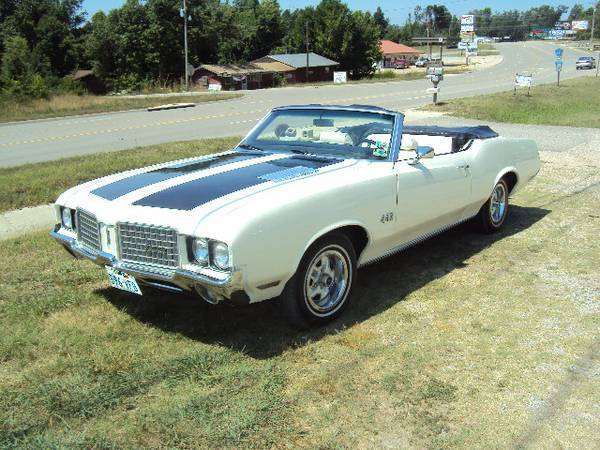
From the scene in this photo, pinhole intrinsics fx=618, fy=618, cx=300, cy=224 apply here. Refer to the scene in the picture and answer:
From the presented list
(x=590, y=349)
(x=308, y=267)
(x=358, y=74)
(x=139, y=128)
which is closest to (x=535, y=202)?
(x=590, y=349)

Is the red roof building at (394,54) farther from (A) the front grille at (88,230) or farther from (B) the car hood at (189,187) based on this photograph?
(A) the front grille at (88,230)

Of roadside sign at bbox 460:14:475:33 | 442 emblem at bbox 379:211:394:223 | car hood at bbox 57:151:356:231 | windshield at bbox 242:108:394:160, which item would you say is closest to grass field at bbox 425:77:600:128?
windshield at bbox 242:108:394:160

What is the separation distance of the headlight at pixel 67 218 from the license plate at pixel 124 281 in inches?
27.8

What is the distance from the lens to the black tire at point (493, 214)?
20.9 feet

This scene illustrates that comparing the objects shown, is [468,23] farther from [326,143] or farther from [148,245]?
[148,245]

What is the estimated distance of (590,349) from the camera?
3953 mm

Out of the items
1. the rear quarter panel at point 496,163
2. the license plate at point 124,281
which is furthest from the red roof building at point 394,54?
Result: the license plate at point 124,281

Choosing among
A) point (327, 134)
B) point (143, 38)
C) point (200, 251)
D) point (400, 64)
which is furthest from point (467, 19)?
point (200, 251)

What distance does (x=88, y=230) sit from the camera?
4254 mm

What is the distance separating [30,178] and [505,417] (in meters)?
8.37

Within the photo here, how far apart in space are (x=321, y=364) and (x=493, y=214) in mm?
3470

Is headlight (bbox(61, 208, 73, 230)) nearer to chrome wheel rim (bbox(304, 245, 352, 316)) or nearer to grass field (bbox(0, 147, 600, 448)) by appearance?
grass field (bbox(0, 147, 600, 448))

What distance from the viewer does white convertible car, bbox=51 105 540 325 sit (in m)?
3.66

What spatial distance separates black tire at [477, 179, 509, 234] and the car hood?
2293 millimetres
